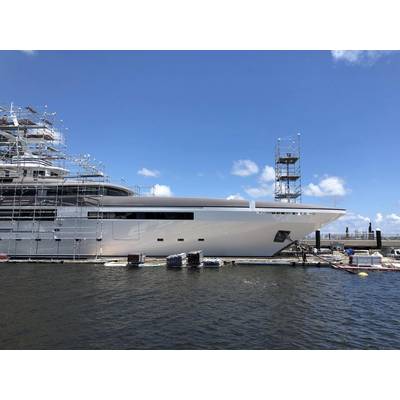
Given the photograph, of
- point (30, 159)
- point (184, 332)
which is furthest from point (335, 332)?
point (30, 159)

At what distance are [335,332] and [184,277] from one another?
1358 cm

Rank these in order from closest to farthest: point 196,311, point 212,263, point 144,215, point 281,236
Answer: point 196,311 < point 212,263 < point 144,215 < point 281,236

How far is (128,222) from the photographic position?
33.0 metres

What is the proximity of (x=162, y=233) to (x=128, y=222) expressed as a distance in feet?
12.2

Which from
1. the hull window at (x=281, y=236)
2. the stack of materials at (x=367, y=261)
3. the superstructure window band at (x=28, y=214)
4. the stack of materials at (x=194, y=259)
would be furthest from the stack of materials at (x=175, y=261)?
the stack of materials at (x=367, y=261)

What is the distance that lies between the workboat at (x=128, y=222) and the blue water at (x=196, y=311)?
7422 millimetres

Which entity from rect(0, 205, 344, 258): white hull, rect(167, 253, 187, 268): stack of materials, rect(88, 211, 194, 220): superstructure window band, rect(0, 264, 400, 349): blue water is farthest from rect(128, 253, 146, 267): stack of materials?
rect(0, 264, 400, 349): blue water

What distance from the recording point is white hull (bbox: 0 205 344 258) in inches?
1259

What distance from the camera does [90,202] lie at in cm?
3459

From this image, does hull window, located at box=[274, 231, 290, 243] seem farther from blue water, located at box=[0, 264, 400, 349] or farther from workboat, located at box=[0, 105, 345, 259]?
blue water, located at box=[0, 264, 400, 349]

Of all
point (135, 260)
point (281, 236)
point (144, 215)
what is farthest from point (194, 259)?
point (281, 236)

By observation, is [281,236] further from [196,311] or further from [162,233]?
[196,311]

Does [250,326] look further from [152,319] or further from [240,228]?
[240,228]

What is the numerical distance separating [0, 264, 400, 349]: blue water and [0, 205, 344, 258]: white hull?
7.29m
